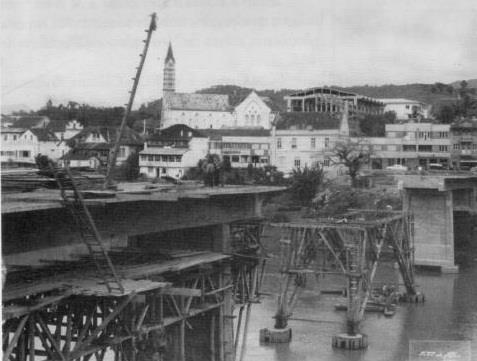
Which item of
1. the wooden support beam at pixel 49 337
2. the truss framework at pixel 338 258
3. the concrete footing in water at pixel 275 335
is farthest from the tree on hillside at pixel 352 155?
the wooden support beam at pixel 49 337

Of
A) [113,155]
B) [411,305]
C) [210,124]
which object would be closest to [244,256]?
[113,155]

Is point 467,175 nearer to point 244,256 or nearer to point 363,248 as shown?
point 363,248

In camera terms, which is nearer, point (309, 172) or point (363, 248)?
point (363, 248)

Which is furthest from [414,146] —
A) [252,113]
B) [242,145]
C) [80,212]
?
[80,212]

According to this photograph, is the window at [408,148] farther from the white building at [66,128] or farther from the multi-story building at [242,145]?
the white building at [66,128]

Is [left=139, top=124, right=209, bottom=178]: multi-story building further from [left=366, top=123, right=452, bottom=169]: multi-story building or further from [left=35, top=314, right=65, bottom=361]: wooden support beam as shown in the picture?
[left=35, top=314, right=65, bottom=361]: wooden support beam

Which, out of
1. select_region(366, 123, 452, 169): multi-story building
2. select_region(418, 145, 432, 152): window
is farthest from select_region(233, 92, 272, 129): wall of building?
select_region(418, 145, 432, 152): window
